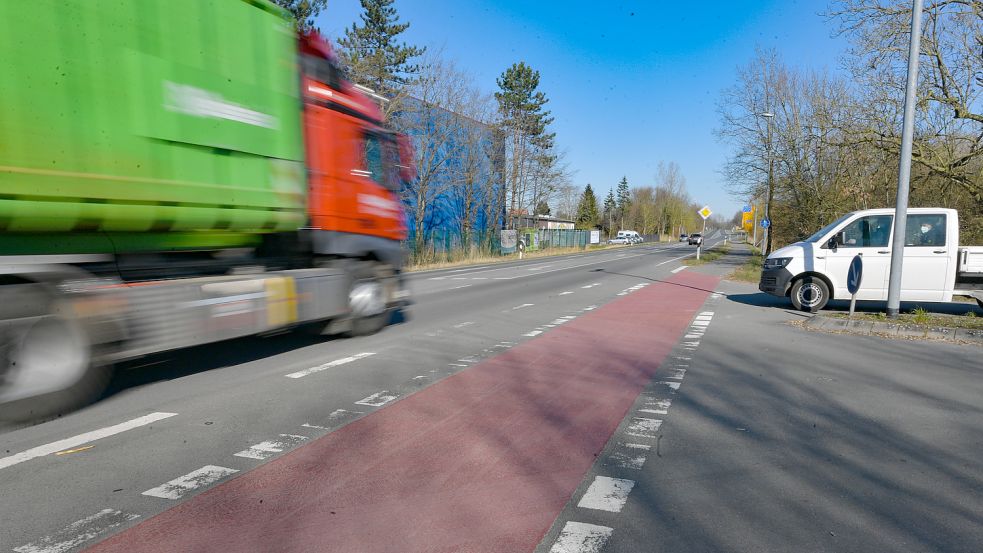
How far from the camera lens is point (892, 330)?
9.48m

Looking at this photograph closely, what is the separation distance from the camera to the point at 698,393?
5891 mm

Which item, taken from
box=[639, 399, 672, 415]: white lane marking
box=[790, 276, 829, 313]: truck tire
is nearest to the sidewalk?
box=[639, 399, 672, 415]: white lane marking

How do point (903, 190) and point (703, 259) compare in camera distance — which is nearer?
point (903, 190)

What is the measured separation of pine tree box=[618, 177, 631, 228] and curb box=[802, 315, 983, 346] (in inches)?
4192

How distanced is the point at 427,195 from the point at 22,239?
31.2m

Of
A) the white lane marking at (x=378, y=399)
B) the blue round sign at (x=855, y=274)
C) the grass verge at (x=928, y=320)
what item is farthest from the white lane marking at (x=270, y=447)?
the grass verge at (x=928, y=320)

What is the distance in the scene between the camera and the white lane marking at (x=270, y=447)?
13.5ft

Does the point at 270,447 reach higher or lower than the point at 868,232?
lower

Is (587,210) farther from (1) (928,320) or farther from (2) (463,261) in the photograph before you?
(1) (928,320)

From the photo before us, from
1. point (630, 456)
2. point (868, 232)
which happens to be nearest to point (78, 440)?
point (630, 456)

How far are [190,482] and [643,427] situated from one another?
10.6 ft

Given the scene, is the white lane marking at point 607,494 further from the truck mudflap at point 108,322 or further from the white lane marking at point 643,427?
the truck mudflap at point 108,322

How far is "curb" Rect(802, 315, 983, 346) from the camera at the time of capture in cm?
894

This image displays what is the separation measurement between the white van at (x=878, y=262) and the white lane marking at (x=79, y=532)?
38.6ft
